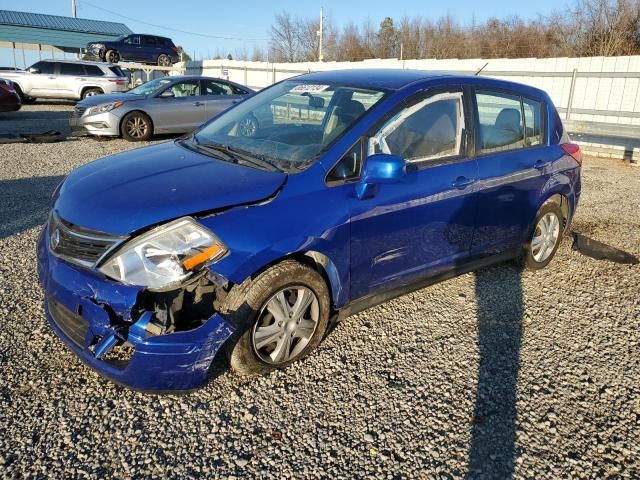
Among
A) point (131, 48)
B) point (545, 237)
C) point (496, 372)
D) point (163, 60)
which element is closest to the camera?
point (496, 372)

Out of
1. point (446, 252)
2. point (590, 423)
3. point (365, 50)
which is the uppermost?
point (365, 50)

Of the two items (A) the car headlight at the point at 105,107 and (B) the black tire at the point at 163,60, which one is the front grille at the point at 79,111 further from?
(B) the black tire at the point at 163,60

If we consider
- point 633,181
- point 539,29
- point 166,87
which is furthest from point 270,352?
point 539,29

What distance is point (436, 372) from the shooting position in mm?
3168

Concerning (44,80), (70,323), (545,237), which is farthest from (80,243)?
(44,80)

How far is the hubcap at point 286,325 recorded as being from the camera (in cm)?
290

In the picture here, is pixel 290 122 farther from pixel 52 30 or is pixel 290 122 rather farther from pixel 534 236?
pixel 52 30

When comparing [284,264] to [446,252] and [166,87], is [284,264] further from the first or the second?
[166,87]

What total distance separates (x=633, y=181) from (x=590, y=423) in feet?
26.3

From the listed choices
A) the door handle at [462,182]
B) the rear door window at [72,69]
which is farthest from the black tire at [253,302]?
the rear door window at [72,69]

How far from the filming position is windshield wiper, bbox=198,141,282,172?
3.14m

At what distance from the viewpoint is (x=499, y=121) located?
420 centimetres

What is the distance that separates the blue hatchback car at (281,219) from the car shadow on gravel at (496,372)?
13.4 inches

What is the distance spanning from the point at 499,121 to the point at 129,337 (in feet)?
10.6
